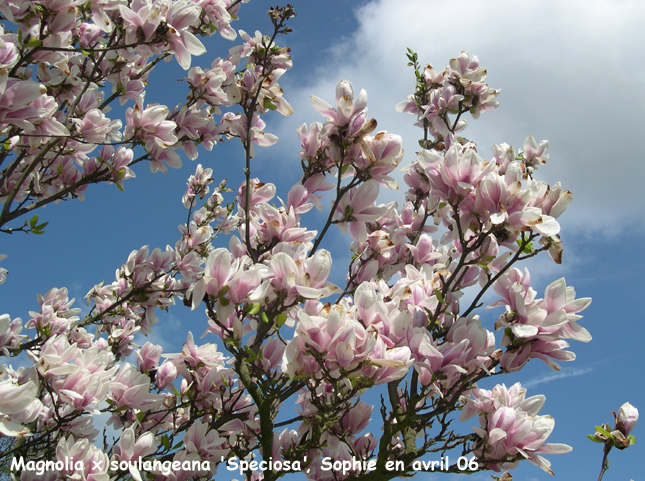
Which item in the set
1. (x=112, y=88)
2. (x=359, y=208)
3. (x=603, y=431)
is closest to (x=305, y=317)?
(x=359, y=208)

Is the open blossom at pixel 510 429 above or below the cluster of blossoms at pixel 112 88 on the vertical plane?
below

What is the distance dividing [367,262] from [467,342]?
99 centimetres

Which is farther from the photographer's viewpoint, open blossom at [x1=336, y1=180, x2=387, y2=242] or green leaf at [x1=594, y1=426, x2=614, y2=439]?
open blossom at [x1=336, y1=180, x2=387, y2=242]

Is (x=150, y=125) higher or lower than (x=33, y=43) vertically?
higher

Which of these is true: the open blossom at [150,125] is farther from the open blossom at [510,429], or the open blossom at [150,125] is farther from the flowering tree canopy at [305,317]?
the open blossom at [510,429]

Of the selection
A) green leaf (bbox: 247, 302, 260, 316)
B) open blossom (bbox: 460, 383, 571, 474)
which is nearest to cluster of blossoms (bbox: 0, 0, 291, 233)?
green leaf (bbox: 247, 302, 260, 316)

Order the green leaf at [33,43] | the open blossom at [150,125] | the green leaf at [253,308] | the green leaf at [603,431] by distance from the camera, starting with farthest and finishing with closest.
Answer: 1. the open blossom at [150,125]
2. the green leaf at [33,43]
3. the green leaf at [603,431]
4. the green leaf at [253,308]

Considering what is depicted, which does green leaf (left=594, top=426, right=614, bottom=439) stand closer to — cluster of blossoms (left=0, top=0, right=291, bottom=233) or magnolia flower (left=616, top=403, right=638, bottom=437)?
magnolia flower (left=616, top=403, right=638, bottom=437)

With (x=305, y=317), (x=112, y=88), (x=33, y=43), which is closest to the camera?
(x=305, y=317)

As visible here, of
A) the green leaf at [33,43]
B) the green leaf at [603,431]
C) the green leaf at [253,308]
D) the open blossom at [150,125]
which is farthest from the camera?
the open blossom at [150,125]

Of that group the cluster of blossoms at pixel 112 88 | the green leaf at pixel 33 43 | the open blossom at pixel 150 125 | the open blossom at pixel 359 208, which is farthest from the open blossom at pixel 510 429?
the green leaf at pixel 33 43

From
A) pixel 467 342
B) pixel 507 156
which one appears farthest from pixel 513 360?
pixel 507 156

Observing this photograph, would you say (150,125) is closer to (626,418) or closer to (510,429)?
(510,429)

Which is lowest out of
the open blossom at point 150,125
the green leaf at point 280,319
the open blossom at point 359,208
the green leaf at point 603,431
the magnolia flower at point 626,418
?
the green leaf at point 603,431
